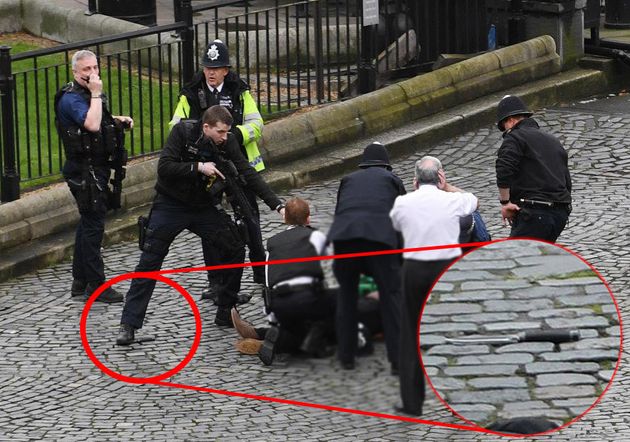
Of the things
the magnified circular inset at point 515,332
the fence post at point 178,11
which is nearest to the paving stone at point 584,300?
the magnified circular inset at point 515,332

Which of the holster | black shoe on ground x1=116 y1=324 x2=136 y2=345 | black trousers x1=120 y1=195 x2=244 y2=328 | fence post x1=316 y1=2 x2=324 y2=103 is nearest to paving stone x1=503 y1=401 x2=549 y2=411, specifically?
black trousers x1=120 y1=195 x2=244 y2=328

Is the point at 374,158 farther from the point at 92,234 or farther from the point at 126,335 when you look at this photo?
the point at 92,234

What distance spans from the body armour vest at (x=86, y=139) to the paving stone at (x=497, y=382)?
229 inches

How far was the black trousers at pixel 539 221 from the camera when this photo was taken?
10.1 metres

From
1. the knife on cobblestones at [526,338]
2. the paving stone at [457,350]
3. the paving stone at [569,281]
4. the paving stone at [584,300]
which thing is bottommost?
the paving stone at [457,350]

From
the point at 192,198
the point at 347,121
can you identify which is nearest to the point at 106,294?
the point at 192,198

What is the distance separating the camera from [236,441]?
8141mm

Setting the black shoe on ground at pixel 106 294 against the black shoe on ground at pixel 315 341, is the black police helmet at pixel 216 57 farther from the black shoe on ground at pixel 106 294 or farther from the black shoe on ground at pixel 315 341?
the black shoe on ground at pixel 315 341

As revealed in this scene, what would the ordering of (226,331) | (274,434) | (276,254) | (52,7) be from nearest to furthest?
(276,254), (274,434), (226,331), (52,7)

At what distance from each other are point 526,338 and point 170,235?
16.7 ft

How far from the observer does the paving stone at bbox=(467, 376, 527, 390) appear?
16.5 feet

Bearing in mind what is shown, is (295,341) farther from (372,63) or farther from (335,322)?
(372,63)

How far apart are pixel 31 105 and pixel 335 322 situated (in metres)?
9.16

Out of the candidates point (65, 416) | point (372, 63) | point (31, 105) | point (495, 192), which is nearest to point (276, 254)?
point (65, 416)
